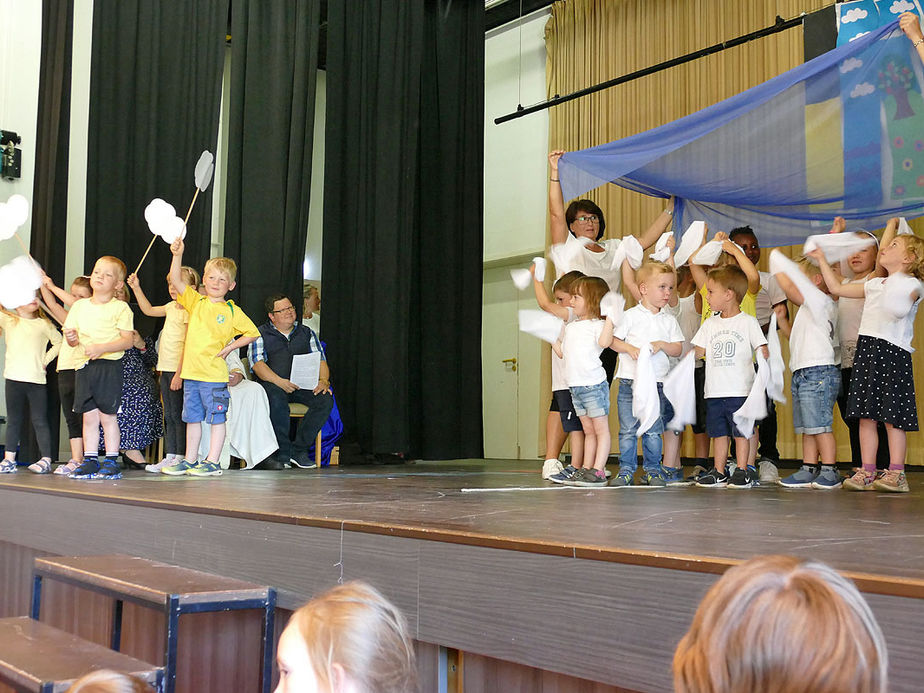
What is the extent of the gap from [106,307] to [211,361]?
2.01 ft

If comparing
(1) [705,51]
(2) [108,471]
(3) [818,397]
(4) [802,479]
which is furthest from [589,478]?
(1) [705,51]

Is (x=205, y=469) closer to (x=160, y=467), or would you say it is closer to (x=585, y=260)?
(x=160, y=467)

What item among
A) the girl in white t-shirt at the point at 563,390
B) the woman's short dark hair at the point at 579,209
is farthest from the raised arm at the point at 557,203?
the girl in white t-shirt at the point at 563,390

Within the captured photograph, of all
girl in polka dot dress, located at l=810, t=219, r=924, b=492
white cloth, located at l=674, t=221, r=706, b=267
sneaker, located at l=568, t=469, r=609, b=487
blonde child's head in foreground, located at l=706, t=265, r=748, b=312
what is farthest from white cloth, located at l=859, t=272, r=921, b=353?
sneaker, located at l=568, t=469, r=609, b=487

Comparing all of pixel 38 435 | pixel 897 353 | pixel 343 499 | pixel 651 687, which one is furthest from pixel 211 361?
pixel 651 687

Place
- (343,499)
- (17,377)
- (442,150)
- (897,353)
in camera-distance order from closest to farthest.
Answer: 1. (343,499)
2. (897,353)
3. (17,377)
4. (442,150)

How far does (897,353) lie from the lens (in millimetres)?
3512

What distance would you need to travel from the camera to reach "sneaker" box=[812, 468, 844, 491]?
11.9 feet

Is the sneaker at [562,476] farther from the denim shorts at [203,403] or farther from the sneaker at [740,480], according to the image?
the denim shorts at [203,403]

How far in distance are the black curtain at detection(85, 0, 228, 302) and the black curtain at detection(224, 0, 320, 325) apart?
0.62 ft

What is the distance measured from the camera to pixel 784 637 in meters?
0.69

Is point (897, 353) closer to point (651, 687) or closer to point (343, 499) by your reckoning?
point (343, 499)

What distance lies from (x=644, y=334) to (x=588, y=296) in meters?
0.30

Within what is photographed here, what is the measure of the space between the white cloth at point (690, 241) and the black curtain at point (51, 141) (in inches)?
154
